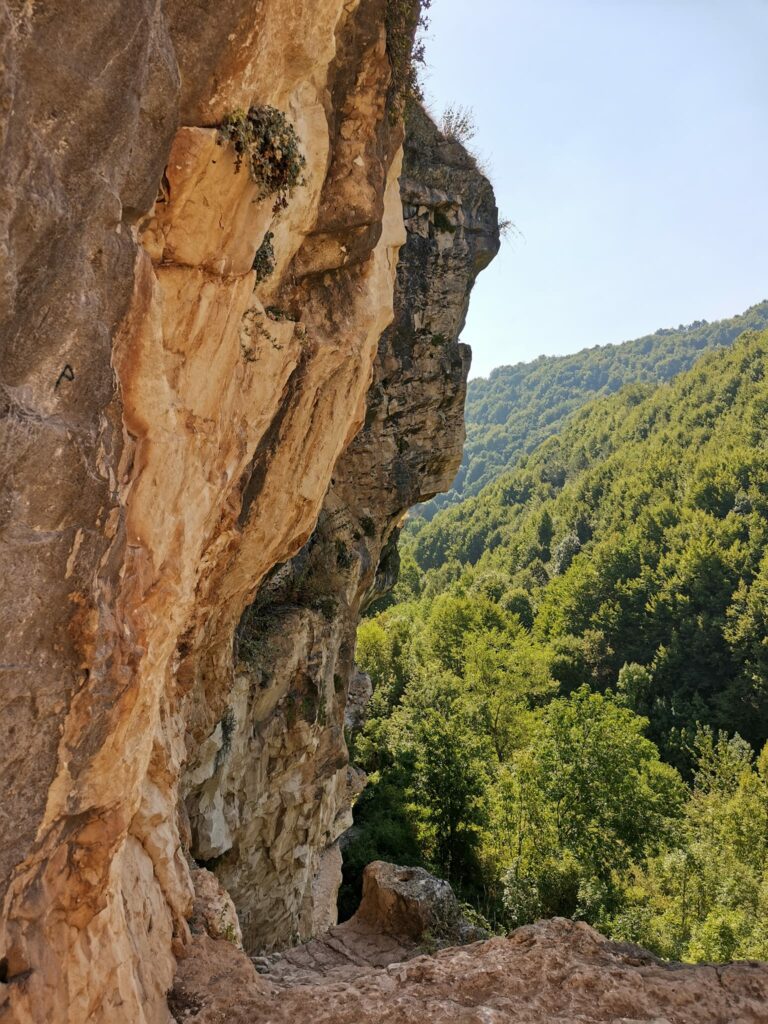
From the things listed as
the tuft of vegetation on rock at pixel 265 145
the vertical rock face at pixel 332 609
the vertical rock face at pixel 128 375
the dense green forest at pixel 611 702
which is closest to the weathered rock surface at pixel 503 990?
the vertical rock face at pixel 128 375

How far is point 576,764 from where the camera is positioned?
931 inches

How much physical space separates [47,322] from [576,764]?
77.5 feet

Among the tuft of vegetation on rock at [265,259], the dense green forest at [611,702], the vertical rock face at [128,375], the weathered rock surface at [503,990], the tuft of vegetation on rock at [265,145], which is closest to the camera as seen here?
the vertical rock face at [128,375]

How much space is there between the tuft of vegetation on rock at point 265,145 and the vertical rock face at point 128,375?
0.36ft

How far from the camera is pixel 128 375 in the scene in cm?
521

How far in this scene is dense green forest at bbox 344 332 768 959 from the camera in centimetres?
2175

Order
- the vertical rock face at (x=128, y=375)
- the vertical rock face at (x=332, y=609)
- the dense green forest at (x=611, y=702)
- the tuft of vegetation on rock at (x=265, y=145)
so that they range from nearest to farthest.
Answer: the vertical rock face at (x=128, y=375), the tuft of vegetation on rock at (x=265, y=145), the vertical rock face at (x=332, y=609), the dense green forest at (x=611, y=702)

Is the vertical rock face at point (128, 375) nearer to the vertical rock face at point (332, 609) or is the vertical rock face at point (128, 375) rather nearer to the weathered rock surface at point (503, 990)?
the weathered rock surface at point (503, 990)

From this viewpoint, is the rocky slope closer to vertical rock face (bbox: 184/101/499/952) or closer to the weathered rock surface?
the weathered rock surface

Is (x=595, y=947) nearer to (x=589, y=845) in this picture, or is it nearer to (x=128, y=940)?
(x=128, y=940)

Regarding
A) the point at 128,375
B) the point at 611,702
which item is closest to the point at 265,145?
the point at 128,375

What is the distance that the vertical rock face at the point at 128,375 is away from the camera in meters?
3.92

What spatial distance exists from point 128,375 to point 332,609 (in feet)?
35.7

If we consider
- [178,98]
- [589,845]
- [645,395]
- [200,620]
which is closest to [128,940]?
[200,620]
